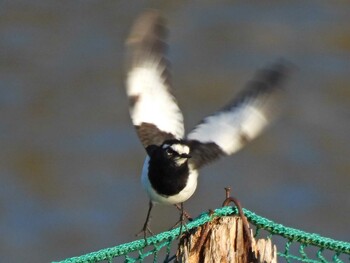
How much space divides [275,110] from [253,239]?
1.20m

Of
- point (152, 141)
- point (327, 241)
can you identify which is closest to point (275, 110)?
point (152, 141)

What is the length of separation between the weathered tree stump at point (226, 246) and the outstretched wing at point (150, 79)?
1.33m

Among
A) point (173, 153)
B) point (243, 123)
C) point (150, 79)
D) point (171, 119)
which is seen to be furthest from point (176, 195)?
point (150, 79)

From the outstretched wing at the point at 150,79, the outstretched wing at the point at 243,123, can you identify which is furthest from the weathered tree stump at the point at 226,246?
the outstretched wing at the point at 150,79

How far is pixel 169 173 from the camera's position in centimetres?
485

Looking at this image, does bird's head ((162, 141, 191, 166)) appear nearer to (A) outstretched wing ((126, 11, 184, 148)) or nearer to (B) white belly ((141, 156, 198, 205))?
(B) white belly ((141, 156, 198, 205))

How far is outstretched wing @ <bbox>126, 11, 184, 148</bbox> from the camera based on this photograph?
533 centimetres

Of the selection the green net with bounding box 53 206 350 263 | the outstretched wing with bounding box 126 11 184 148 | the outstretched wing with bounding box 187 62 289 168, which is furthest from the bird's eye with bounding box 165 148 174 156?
the green net with bounding box 53 206 350 263

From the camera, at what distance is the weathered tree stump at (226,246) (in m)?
3.95

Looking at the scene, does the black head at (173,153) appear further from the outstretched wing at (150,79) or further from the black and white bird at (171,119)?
the outstretched wing at (150,79)

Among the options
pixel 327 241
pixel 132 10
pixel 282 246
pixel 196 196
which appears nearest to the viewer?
pixel 327 241

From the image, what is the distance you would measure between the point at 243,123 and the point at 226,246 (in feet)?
3.79

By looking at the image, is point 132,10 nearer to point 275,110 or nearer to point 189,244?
point 275,110

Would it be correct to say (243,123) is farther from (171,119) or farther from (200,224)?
(200,224)
